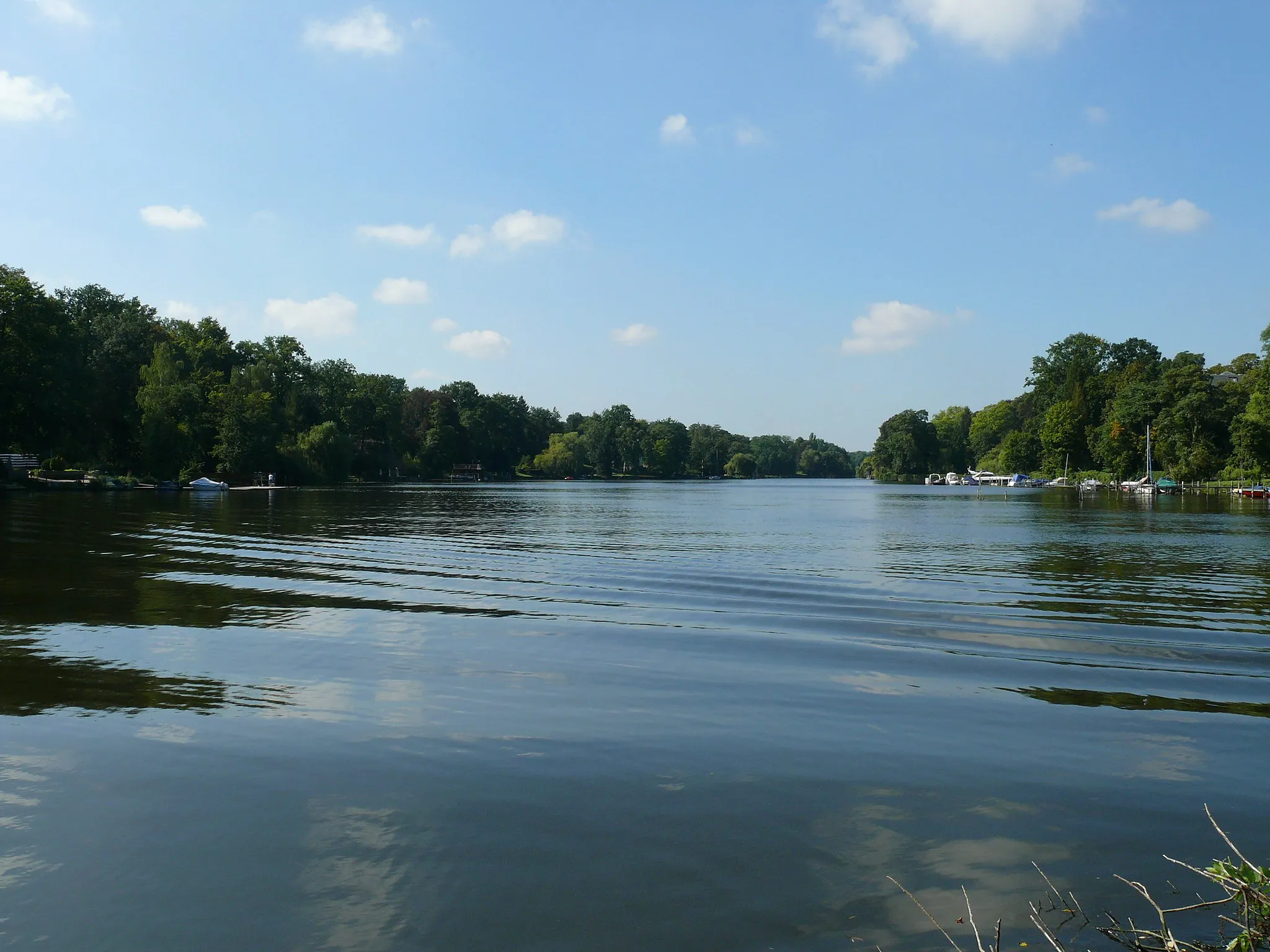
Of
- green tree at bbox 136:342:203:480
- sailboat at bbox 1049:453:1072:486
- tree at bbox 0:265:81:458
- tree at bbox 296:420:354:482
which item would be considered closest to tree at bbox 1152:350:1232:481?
sailboat at bbox 1049:453:1072:486

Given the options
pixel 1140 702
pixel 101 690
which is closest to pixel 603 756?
pixel 101 690

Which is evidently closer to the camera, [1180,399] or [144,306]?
[1180,399]

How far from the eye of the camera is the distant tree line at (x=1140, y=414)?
95.7 metres

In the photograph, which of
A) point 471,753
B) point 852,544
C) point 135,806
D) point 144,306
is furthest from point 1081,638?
point 144,306

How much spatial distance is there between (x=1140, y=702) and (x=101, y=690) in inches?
497

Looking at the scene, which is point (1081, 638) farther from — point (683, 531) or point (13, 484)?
point (13, 484)

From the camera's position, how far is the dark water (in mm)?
5688

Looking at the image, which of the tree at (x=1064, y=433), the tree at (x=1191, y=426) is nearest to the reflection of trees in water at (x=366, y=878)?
the tree at (x=1191, y=426)

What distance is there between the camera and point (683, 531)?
133ft

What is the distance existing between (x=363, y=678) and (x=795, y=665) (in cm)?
597

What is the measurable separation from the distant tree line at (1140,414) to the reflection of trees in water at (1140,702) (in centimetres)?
9488

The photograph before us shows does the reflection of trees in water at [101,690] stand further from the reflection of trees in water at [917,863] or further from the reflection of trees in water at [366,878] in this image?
the reflection of trees in water at [917,863]

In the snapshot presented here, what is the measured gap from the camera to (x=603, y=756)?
8617 millimetres

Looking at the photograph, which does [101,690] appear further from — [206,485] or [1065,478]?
[1065,478]
